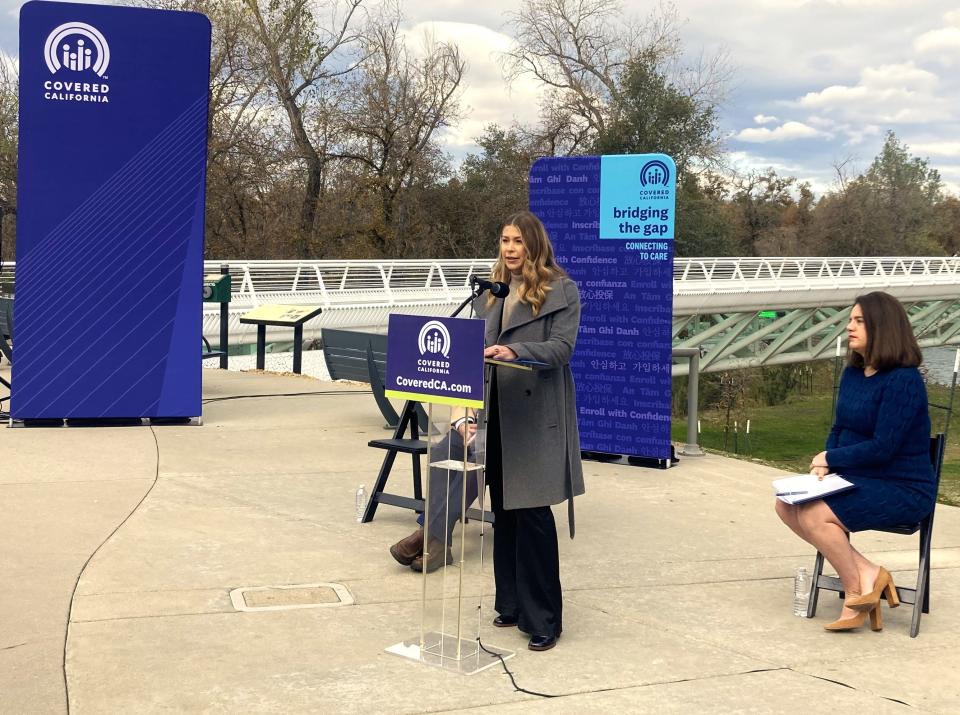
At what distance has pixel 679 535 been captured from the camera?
21.6 feet

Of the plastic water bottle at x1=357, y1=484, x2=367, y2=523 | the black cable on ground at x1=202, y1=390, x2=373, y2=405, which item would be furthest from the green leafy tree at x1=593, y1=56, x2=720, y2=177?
the plastic water bottle at x1=357, y1=484, x2=367, y2=523

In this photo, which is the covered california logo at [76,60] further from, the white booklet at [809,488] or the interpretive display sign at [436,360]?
the white booklet at [809,488]

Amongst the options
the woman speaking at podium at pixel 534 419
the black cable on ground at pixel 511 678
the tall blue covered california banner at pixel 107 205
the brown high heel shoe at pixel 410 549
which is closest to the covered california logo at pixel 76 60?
the tall blue covered california banner at pixel 107 205

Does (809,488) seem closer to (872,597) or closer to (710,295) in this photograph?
(872,597)

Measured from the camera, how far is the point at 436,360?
13.6 feet

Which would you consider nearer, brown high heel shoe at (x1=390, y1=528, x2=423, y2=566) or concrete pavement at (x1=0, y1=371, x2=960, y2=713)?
concrete pavement at (x1=0, y1=371, x2=960, y2=713)

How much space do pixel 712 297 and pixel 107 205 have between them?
29125 millimetres

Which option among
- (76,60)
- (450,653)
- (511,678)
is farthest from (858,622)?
(76,60)

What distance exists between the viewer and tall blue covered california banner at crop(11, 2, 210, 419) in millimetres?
9461

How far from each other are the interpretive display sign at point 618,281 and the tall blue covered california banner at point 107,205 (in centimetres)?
317

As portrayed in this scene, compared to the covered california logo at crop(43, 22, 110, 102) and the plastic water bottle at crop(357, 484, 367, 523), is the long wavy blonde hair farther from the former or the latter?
the covered california logo at crop(43, 22, 110, 102)

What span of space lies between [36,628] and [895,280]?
44611 mm

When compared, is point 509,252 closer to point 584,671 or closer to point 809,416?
point 584,671

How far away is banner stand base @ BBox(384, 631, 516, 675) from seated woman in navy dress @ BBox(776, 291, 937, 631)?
144cm
